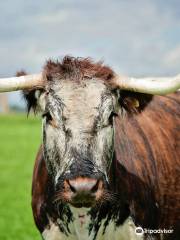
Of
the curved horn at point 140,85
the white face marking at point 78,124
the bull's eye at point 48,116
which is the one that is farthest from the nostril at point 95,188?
the curved horn at point 140,85

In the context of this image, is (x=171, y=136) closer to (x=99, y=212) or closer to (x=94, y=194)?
(x=99, y=212)

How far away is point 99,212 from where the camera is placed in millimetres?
6188

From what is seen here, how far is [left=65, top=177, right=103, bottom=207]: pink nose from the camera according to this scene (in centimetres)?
536

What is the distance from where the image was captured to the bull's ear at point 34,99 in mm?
6262

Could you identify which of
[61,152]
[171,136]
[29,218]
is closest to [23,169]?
[29,218]

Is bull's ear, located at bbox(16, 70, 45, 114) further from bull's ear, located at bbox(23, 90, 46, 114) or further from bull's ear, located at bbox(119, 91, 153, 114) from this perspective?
bull's ear, located at bbox(119, 91, 153, 114)

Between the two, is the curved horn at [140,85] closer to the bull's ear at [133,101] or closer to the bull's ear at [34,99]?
the bull's ear at [133,101]

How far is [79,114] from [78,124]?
10cm

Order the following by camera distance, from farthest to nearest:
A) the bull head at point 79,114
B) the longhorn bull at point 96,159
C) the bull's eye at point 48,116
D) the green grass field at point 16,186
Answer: the green grass field at point 16,186, the bull's eye at point 48,116, the longhorn bull at point 96,159, the bull head at point 79,114

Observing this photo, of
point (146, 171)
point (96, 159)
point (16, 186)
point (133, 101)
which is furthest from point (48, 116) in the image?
point (16, 186)

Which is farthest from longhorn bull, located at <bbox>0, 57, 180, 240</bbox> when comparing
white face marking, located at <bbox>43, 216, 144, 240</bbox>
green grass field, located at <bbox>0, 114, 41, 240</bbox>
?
green grass field, located at <bbox>0, 114, 41, 240</bbox>

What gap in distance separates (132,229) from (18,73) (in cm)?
185

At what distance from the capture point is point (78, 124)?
18.9ft

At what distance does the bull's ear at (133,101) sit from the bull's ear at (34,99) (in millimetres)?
752
